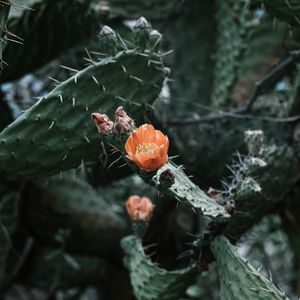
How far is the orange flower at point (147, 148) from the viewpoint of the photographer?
1.25 meters

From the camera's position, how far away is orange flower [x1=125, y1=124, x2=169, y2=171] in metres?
1.25

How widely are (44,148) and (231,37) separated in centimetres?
110

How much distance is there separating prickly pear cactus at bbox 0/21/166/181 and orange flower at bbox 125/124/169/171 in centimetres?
29

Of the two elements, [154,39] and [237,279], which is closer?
[237,279]

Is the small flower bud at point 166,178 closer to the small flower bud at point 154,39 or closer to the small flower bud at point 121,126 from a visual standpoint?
the small flower bud at point 121,126

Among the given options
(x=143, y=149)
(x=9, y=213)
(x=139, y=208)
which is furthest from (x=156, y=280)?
(x=9, y=213)

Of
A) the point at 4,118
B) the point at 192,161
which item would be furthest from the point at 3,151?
the point at 192,161

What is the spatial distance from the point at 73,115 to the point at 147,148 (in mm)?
332

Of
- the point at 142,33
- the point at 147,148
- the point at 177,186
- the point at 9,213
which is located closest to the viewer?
the point at 147,148

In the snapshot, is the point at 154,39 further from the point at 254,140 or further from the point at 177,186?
the point at 177,186

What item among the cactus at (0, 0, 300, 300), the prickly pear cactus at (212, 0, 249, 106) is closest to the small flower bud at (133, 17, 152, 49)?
the cactus at (0, 0, 300, 300)

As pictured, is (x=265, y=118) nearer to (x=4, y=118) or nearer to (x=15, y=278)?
(x=4, y=118)

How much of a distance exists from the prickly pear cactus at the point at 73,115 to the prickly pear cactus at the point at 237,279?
38 centimetres

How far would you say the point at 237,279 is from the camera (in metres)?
1.45
